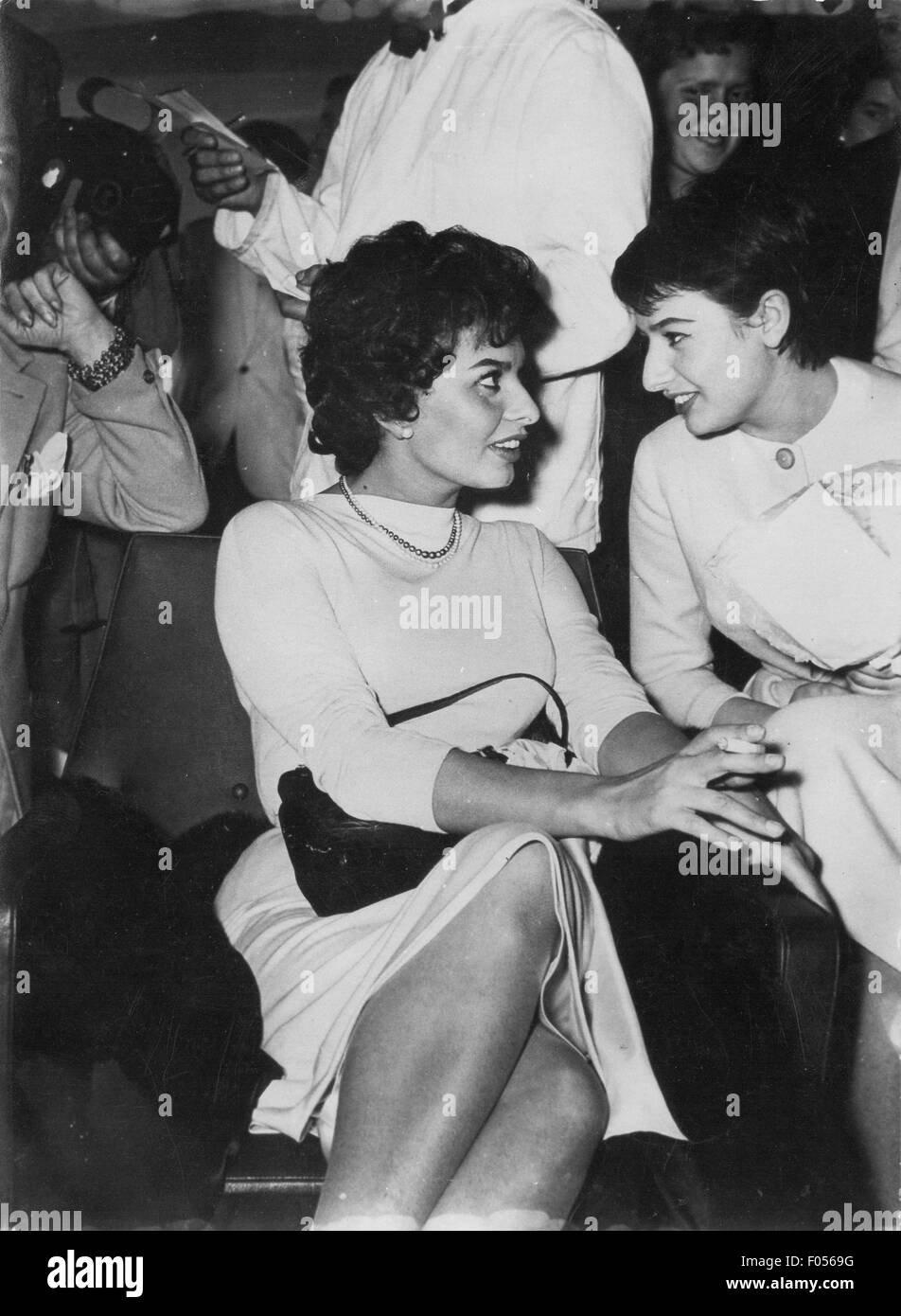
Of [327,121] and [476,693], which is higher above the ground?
[327,121]

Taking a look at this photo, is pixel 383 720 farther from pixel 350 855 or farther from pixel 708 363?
pixel 708 363

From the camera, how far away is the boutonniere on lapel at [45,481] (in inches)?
79.4

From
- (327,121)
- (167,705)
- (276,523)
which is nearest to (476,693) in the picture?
(276,523)

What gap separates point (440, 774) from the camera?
1.62 m

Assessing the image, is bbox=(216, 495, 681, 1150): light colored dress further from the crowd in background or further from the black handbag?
the crowd in background

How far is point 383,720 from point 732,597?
0.66 m

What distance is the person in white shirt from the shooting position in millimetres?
1982

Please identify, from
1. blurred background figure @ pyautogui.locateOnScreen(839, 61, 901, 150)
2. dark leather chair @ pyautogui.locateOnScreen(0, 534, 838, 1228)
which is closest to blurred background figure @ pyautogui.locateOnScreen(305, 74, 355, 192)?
dark leather chair @ pyautogui.locateOnScreen(0, 534, 838, 1228)

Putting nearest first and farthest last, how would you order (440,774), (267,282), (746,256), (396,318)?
(440,774)
(396,318)
(746,256)
(267,282)

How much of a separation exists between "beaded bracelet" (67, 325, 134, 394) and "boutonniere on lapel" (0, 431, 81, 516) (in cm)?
9

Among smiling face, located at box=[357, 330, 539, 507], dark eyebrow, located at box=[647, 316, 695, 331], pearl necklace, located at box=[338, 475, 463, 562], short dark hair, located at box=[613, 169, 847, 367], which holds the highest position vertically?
short dark hair, located at box=[613, 169, 847, 367]

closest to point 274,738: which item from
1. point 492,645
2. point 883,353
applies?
point 492,645

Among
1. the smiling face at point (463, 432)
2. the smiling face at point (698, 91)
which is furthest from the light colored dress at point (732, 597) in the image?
the smiling face at point (698, 91)

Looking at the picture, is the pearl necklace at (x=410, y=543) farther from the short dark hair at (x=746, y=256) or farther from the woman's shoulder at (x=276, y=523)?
the short dark hair at (x=746, y=256)
